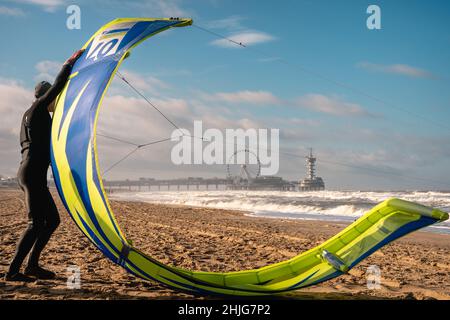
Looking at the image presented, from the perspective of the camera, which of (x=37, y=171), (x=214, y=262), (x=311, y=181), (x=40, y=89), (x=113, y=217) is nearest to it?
(x=113, y=217)

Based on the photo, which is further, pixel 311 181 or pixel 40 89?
pixel 311 181

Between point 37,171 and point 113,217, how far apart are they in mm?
1182

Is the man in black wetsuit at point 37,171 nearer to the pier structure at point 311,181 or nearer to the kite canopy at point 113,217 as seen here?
the kite canopy at point 113,217

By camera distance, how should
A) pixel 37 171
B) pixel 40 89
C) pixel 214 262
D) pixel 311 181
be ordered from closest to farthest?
1. pixel 37 171
2. pixel 40 89
3. pixel 214 262
4. pixel 311 181

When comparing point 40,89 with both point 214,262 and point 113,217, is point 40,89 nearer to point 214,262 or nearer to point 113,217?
point 113,217

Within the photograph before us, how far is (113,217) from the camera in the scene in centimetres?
346

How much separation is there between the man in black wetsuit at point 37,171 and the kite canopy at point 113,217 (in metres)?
0.31

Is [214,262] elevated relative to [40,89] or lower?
lower

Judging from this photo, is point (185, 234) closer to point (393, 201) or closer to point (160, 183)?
point (393, 201)

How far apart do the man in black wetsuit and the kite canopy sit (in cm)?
31

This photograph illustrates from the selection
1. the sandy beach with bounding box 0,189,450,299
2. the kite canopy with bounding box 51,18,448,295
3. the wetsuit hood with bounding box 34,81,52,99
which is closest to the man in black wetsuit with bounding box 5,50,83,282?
the wetsuit hood with bounding box 34,81,52,99

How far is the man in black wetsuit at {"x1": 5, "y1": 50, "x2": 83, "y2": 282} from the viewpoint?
405 cm

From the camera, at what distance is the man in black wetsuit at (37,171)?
4055 mm

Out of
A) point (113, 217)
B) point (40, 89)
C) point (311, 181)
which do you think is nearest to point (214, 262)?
point (113, 217)
